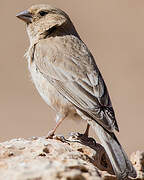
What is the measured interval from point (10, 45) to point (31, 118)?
5085 millimetres

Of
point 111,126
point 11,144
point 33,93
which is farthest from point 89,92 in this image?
point 33,93

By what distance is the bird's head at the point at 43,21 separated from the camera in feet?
28.3

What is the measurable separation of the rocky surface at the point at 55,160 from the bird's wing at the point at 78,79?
35 centimetres

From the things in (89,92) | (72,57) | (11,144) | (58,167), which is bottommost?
(58,167)

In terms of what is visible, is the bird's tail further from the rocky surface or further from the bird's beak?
the bird's beak

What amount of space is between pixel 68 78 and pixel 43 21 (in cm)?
139

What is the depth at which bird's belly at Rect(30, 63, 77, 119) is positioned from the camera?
7.46 m

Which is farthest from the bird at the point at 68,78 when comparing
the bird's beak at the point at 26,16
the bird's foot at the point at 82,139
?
the bird's foot at the point at 82,139

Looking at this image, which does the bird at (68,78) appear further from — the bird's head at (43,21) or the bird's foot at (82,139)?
the bird's foot at (82,139)

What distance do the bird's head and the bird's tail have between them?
211 centimetres

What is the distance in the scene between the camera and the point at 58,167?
471 cm

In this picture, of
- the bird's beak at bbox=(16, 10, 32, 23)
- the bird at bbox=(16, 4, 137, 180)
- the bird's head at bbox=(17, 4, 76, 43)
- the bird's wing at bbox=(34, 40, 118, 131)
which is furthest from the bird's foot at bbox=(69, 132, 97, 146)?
the bird's beak at bbox=(16, 10, 32, 23)

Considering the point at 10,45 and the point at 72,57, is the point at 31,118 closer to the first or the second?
the point at 10,45

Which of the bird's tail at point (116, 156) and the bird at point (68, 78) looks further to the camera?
the bird at point (68, 78)
